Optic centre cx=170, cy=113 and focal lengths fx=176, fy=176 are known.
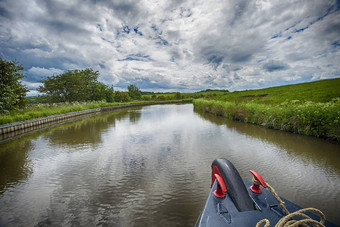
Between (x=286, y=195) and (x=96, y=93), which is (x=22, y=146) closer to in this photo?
(x=286, y=195)

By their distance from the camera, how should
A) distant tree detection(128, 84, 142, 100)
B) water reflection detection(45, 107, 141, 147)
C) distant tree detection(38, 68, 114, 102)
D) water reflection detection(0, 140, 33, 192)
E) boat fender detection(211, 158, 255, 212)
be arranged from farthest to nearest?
1. distant tree detection(128, 84, 142, 100)
2. distant tree detection(38, 68, 114, 102)
3. water reflection detection(45, 107, 141, 147)
4. water reflection detection(0, 140, 33, 192)
5. boat fender detection(211, 158, 255, 212)

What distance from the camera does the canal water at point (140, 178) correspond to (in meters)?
3.73

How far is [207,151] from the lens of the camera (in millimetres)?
8094

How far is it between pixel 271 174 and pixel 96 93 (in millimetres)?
46957

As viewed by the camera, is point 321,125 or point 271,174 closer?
point 271,174

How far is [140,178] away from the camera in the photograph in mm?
5406

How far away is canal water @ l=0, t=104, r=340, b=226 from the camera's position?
12.2 feet

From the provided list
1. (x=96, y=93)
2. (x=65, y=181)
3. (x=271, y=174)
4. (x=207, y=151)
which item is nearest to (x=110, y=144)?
(x=65, y=181)

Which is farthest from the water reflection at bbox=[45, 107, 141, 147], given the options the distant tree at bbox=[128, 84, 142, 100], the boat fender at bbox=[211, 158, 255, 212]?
the distant tree at bbox=[128, 84, 142, 100]

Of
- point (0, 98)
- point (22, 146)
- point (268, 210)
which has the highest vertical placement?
point (0, 98)

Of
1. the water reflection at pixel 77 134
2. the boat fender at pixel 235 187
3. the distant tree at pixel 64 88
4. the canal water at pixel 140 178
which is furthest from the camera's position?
the distant tree at pixel 64 88

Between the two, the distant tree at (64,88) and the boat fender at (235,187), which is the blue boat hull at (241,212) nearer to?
the boat fender at (235,187)

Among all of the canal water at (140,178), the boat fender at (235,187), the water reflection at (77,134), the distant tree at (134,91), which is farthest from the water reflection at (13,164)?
the distant tree at (134,91)

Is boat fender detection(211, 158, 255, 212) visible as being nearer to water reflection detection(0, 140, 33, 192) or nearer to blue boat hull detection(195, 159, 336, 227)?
blue boat hull detection(195, 159, 336, 227)
